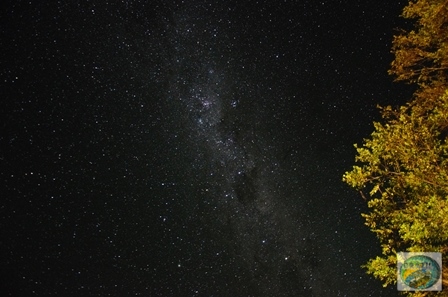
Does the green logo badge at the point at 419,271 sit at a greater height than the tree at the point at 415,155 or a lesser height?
lesser

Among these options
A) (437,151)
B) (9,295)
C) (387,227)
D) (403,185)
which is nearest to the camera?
(437,151)

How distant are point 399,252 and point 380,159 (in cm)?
142

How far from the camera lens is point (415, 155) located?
506 centimetres

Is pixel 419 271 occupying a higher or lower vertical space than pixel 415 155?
lower

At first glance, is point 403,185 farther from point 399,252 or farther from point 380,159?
point 399,252

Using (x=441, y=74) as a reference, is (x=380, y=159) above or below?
below

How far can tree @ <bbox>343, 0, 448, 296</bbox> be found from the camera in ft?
15.8

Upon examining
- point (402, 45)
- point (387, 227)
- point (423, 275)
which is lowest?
point (423, 275)

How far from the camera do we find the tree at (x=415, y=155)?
4.82m

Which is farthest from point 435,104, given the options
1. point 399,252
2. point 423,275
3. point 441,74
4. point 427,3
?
point 423,275

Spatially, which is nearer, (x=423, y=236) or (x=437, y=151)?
(x=423, y=236)

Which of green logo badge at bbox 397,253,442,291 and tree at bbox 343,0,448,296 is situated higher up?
tree at bbox 343,0,448,296

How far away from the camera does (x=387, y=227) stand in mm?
6012

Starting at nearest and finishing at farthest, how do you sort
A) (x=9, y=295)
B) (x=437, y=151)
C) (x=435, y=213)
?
(x=435, y=213) < (x=437, y=151) < (x=9, y=295)
